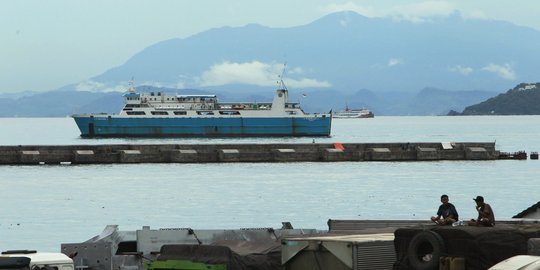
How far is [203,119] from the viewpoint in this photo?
148875mm

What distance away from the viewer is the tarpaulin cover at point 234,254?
18516 mm

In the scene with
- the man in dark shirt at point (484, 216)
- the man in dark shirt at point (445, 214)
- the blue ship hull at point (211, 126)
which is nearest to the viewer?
the man in dark shirt at point (484, 216)

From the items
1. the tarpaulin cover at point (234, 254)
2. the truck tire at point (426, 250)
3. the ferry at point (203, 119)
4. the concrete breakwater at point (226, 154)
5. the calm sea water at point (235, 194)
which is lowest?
the calm sea water at point (235, 194)

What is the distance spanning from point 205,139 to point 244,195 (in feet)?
295

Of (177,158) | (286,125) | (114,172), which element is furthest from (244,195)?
(286,125)

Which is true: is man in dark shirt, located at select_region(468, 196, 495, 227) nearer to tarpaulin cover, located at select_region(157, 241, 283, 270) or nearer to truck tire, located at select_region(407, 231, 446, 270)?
truck tire, located at select_region(407, 231, 446, 270)

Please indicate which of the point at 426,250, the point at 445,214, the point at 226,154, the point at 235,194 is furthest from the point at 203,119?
the point at 426,250

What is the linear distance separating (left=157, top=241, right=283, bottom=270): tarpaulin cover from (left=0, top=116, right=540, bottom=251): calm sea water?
16.4 m

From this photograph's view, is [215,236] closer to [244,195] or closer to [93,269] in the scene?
[93,269]

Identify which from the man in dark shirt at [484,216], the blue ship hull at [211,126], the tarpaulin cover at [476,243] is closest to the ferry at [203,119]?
the blue ship hull at [211,126]

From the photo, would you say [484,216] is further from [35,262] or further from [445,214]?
[35,262]

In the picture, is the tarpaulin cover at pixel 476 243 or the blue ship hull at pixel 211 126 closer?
the tarpaulin cover at pixel 476 243

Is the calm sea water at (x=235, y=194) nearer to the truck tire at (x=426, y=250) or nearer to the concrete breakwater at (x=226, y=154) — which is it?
the concrete breakwater at (x=226, y=154)

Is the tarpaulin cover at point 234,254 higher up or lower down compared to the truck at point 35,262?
lower down
